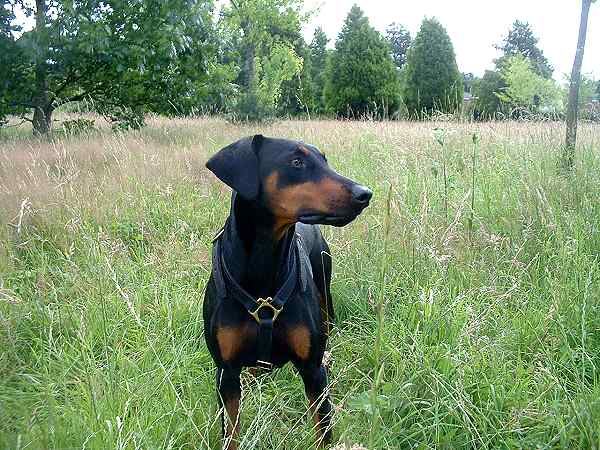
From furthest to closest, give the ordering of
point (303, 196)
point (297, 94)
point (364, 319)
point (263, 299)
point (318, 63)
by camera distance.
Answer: point (318, 63) → point (297, 94) → point (364, 319) → point (263, 299) → point (303, 196)

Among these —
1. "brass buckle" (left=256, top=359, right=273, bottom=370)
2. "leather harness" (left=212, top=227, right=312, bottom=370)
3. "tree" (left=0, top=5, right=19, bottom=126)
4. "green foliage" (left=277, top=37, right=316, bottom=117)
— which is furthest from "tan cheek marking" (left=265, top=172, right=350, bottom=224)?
"green foliage" (left=277, top=37, right=316, bottom=117)

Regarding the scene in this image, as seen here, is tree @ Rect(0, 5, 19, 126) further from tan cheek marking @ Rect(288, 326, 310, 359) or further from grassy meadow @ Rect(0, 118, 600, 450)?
tan cheek marking @ Rect(288, 326, 310, 359)

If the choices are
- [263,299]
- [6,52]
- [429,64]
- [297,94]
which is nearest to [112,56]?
[6,52]

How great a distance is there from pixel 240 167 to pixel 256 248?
33 cm

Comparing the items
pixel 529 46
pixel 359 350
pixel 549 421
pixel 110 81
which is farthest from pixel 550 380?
pixel 529 46

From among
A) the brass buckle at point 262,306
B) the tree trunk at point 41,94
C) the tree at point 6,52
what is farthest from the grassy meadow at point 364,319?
the tree trunk at point 41,94

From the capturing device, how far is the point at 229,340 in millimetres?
2199

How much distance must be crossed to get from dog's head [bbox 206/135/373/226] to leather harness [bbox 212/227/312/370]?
0.27m

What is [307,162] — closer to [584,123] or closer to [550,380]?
[550,380]

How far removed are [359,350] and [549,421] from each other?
0.95 metres

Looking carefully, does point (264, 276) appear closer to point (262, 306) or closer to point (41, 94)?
point (262, 306)

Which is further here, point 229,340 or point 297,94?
point 297,94

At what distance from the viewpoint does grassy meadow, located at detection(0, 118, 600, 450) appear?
1917 mm

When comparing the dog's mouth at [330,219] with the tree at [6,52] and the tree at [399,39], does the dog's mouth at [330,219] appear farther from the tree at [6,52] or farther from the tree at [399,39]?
the tree at [399,39]
